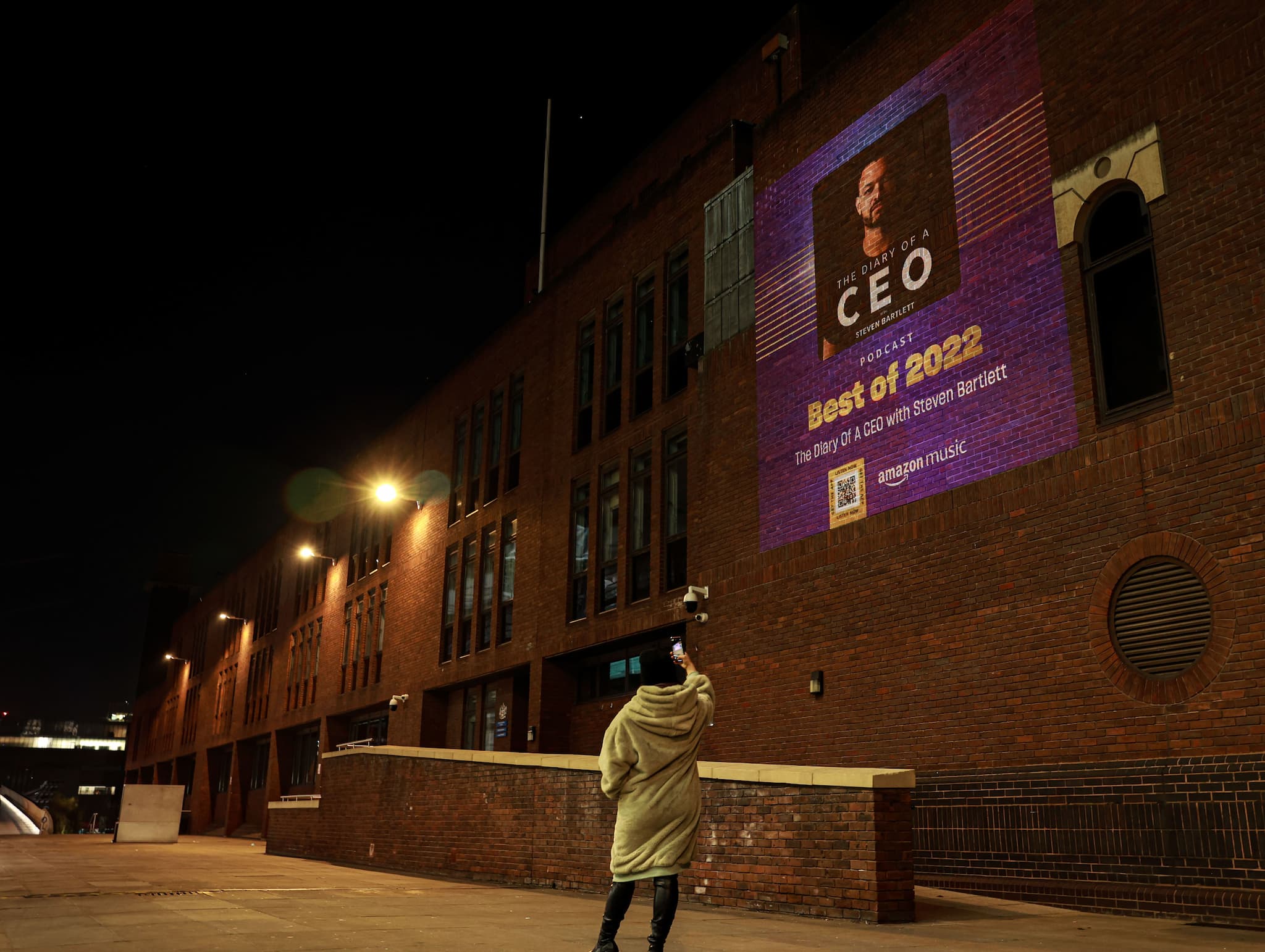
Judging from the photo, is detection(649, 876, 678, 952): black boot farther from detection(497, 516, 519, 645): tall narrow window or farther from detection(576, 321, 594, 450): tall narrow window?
detection(497, 516, 519, 645): tall narrow window

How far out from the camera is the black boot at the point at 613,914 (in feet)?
18.1

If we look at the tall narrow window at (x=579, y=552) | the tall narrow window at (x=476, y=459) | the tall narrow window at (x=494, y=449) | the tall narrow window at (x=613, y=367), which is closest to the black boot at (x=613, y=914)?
the tall narrow window at (x=579, y=552)

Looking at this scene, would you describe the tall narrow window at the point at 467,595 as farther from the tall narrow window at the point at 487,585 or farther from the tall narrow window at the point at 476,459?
the tall narrow window at the point at 476,459

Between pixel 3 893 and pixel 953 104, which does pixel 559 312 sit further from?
pixel 3 893

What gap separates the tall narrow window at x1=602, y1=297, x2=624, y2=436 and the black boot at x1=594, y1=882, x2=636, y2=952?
1387 cm

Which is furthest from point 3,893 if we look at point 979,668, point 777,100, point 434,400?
point 434,400

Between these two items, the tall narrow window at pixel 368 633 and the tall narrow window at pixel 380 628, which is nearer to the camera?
the tall narrow window at pixel 380 628

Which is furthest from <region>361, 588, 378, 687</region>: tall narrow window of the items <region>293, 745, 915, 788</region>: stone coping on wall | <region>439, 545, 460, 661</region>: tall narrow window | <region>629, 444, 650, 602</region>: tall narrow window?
<region>293, 745, 915, 788</region>: stone coping on wall

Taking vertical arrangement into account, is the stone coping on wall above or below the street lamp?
below

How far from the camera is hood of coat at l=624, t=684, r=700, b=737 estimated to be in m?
5.85

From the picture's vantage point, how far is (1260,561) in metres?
8.70

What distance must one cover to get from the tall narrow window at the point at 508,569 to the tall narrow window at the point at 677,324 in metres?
5.78

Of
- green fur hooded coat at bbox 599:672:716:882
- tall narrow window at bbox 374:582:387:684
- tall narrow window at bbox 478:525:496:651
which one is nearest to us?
green fur hooded coat at bbox 599:672:716:882

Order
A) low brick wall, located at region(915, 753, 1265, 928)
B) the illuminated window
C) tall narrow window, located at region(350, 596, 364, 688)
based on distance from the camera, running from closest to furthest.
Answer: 1. low brick wall, located at region(915, 753, 1265, 928)
2. the illuminated window
3. tall narrow window, located at region(350, 596, 364, 688)
